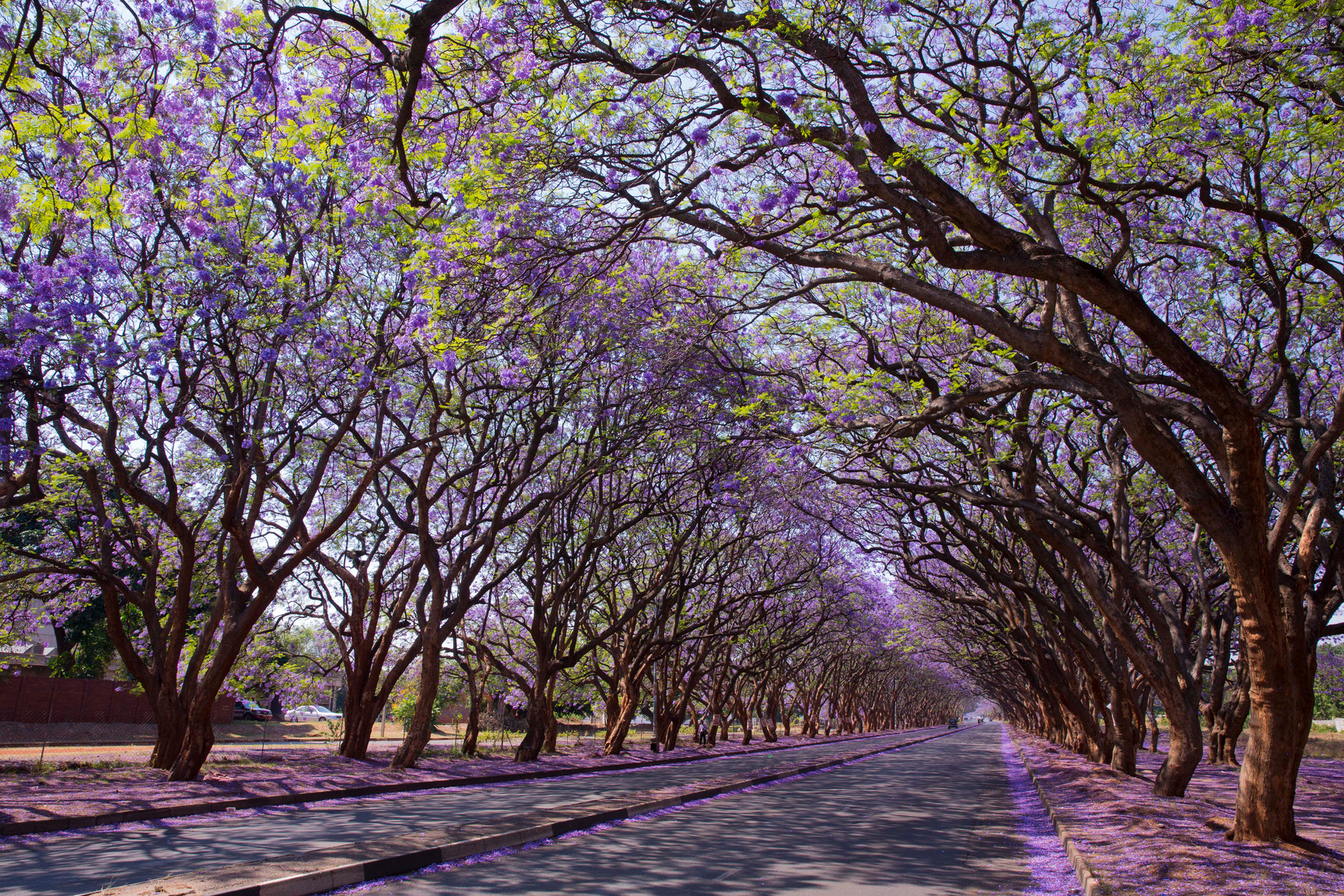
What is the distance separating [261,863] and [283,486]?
10775 millimetres

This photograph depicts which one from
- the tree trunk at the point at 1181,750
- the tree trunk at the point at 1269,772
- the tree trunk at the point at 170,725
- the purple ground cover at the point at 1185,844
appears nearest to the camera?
the purple ground cover at the point at 1185,844

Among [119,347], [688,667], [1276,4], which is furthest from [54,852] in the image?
[688,667]

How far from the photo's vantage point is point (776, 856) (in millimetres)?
7695

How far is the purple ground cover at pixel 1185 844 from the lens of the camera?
569cm

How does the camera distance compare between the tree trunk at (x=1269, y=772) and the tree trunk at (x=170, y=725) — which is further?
the tree trunk at (x=170, y=725)

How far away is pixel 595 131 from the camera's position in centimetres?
950

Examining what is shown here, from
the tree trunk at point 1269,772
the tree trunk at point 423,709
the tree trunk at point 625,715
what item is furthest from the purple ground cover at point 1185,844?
the tree trunk at point 625,715

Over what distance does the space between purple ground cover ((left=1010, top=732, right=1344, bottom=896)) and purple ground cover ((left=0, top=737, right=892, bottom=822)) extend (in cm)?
1007

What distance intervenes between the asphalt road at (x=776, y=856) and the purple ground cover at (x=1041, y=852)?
119 mm

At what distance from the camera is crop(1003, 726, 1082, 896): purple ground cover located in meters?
6.43

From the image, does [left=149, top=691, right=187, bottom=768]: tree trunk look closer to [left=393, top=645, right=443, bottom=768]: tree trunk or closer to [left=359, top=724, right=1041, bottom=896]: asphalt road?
[left=393, top=645, right=443, bottom=768]: tree trunk

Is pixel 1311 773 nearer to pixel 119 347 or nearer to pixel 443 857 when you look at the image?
pixel 443 857

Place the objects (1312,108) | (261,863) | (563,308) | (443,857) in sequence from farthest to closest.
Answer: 1. (563,308)
2. (1312,108)
3. (443,857)
4. (261,863)

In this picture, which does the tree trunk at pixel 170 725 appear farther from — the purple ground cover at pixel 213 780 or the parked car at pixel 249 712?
the parked car at pixel 249 712
